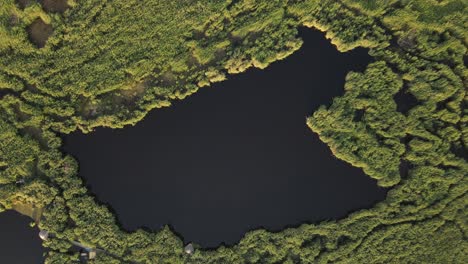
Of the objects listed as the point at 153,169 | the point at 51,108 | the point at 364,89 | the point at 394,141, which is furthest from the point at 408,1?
the point at 51,108

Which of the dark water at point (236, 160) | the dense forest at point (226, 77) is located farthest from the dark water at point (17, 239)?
the dark water at point (236, 160)

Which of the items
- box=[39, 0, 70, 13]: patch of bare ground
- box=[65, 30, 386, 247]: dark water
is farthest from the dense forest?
box=[65, 30, 386, 247]: dark water

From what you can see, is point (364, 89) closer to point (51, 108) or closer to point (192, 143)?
point (192, 143)

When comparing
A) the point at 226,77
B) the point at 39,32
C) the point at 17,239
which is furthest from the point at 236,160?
the point at 17,239

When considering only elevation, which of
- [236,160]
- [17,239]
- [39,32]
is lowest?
[17,239]

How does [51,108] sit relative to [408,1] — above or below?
below

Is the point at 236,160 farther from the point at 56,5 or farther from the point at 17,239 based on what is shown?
the point at 17,239
